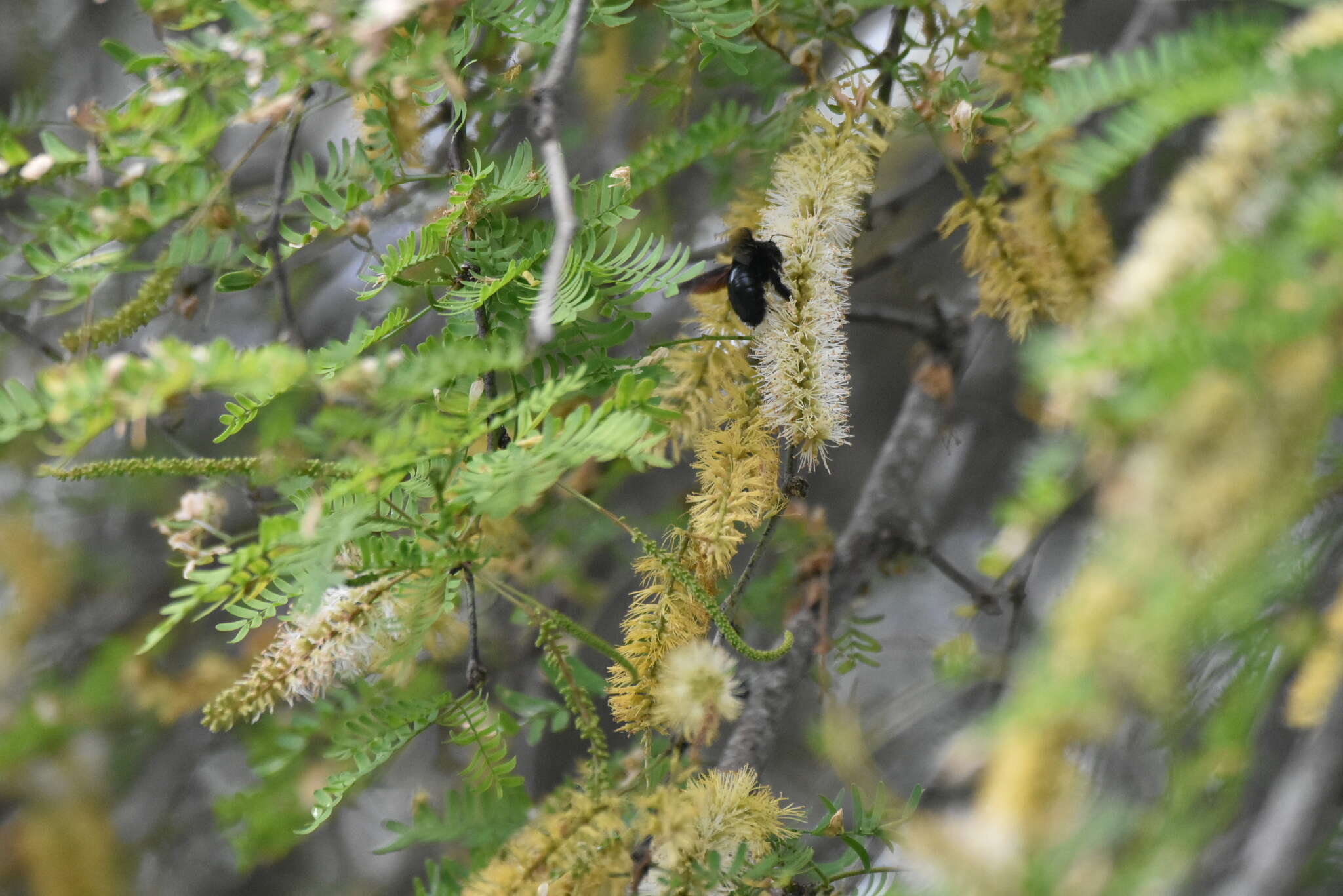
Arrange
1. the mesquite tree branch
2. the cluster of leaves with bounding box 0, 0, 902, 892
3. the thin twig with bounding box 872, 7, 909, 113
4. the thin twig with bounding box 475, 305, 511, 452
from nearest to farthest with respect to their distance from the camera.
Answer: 1. the cluster of leaves with bounding box 0, 0, 902, 892
2. the thin twig with bounding box 475, 305, 511, 452
3. the thin twig with bounding box 872, 7, 909, 113
4. the mesquite tree branch

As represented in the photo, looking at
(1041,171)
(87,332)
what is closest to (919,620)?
(1041,171)

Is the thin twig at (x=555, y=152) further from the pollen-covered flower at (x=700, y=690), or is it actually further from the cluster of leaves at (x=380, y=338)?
the pollen-covered flower at (x=700, y=690)

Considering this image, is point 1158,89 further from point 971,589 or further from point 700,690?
point 971,589

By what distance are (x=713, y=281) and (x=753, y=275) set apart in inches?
1.8

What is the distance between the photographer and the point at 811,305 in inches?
19.0

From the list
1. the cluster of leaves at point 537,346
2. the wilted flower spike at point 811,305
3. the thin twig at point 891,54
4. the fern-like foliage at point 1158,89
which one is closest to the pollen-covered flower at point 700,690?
the cluster of leaves at point 537,346

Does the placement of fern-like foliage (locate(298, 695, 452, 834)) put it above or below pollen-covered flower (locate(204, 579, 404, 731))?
below

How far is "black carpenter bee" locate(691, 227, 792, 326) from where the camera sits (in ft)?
1.62

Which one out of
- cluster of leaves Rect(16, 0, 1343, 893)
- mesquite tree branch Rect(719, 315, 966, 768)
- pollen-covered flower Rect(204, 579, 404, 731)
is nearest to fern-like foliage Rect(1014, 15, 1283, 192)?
cluster of leaves Rect(16, 0, 1343, 893)

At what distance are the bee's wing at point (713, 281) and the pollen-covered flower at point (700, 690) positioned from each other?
21 centimetres

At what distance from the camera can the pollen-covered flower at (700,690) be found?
415mm

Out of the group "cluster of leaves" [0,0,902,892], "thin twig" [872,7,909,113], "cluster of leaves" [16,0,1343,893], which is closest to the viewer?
"cluster of leaves" [16,0,1343,893]

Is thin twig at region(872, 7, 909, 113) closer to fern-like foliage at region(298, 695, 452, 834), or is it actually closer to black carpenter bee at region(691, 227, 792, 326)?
black carpenter bee at region(691, 227, 792, 326)

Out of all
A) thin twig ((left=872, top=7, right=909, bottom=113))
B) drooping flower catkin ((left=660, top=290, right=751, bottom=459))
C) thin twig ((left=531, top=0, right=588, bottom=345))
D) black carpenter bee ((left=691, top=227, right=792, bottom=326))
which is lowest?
drooping flower catkin ((left=660, top=290, right=751, bottom=459))
